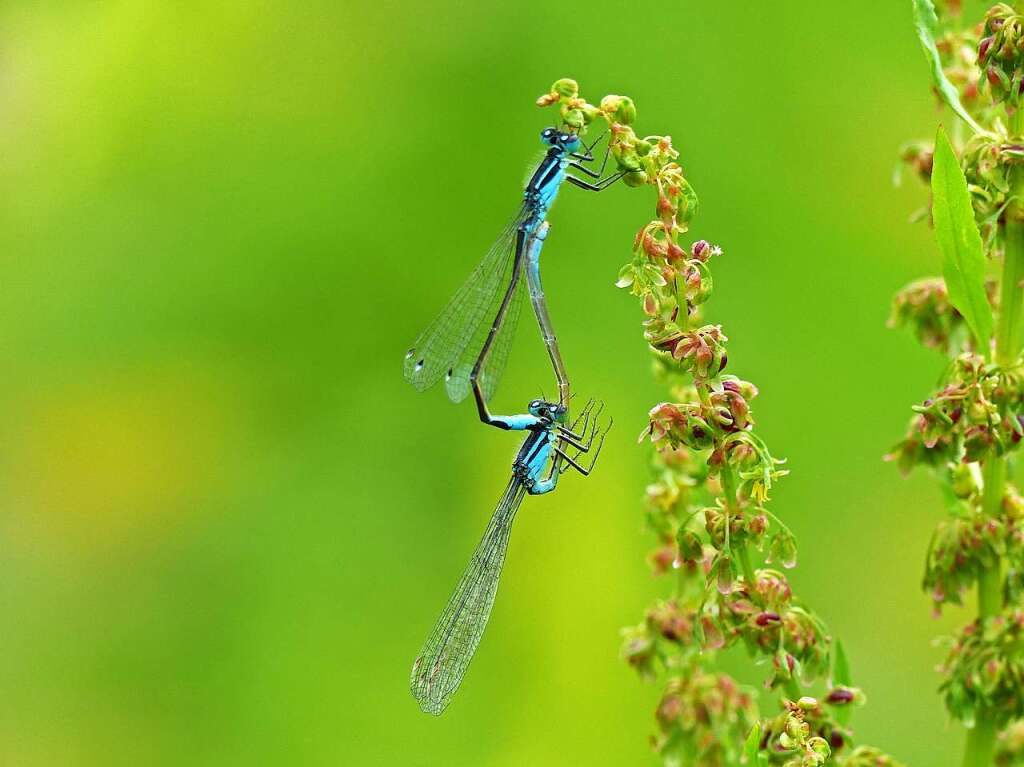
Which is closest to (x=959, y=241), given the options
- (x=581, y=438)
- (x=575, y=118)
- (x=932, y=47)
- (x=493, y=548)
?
(x=932, y=47)

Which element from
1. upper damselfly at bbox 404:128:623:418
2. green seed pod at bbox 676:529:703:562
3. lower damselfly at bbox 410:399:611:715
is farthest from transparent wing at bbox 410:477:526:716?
green seed pod at bbox 676:529:703:562

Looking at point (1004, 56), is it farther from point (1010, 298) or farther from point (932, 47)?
point (1010, 298)

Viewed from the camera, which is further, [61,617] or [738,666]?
[61,617]

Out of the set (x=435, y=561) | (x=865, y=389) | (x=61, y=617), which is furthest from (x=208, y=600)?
(x=865, y=389)

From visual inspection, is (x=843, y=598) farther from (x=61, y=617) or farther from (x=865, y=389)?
(x=61, y=617)

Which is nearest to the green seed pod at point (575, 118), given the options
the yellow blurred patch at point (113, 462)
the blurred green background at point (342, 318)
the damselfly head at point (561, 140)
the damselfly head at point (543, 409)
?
the damselfly head at point (561, 140)

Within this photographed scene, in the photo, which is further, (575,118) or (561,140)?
(561,140)

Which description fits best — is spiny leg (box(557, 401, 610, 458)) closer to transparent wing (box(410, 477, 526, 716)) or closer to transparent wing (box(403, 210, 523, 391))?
transparent wing (box(410, 477, 526, 716))
